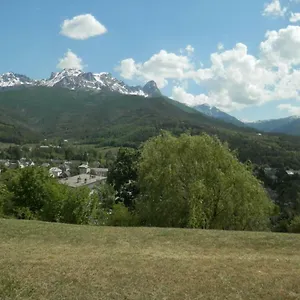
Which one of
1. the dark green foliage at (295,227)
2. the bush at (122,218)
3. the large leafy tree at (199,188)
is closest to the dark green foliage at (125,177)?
the bush at (122,218)

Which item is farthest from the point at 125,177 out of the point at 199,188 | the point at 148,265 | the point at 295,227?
the point at 148,265

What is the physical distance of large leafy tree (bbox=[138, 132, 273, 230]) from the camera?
3067cm

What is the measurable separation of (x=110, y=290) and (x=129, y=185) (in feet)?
114

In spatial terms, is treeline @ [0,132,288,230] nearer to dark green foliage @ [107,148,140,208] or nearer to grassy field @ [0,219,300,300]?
grassy field @ [0,219,300,300]

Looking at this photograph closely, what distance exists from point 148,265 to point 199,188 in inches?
573

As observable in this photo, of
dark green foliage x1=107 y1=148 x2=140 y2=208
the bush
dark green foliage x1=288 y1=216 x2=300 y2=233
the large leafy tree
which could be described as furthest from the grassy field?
dark green foliage x1=288 y1=216 x2=300 y2=233

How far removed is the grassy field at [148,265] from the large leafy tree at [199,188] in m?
8.57

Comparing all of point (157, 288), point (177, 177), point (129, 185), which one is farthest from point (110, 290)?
point (129, 185)

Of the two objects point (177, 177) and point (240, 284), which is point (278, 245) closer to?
point (240, 284)

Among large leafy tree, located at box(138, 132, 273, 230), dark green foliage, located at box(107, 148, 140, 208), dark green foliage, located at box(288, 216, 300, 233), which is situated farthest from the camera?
dark green foliage, located at box(107, 148, 140, 208)

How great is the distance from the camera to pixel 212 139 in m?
33.9

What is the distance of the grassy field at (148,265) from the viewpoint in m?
14.0

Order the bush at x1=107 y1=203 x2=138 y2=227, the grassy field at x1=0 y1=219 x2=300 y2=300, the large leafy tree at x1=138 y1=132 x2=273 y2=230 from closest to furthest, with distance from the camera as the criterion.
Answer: the grassy field at x1=0 y1=219 x2=300 y2=300 < the large leafy tree at x1=138 y1=132 x2=273 y2=230 < the bush at x1=107 y1=203 x2=138 y2=227

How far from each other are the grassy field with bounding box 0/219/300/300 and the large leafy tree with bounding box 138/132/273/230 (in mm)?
8569
